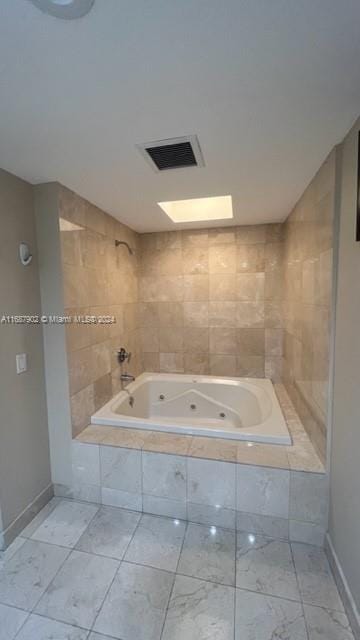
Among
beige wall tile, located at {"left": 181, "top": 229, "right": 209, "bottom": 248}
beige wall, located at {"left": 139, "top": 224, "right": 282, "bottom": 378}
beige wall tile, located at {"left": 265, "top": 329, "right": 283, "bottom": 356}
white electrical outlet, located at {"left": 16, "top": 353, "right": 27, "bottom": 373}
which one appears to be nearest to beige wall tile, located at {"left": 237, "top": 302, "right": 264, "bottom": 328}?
beige wall, located at {"left": 139, "top": 224, "right": 282, "bottom": 378}

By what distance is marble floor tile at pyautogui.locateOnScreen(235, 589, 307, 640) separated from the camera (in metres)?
1.14

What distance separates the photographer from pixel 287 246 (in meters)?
2.54

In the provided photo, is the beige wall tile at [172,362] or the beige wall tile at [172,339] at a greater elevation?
the beige wall tile at [172,339]

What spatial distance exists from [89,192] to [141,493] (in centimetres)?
206

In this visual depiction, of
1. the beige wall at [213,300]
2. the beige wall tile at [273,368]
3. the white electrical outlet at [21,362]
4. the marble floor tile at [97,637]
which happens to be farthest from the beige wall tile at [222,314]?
the marble floor tile at [97,637]

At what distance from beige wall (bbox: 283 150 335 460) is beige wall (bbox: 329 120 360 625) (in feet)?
0.34

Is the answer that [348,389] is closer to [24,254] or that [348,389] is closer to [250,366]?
[250,366]

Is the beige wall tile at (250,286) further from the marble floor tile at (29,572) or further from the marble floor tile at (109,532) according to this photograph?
the marble floor tile at (29,572)

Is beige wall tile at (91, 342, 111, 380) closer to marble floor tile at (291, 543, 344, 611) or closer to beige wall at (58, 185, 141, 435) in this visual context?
beige wall at (58, 185, 141, 435)

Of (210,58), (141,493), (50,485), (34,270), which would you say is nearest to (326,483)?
(141,493)

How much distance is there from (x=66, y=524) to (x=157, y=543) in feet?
1.98

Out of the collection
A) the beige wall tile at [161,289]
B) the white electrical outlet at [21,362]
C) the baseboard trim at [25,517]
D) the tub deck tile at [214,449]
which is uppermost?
the beige wall tile at [161,289]

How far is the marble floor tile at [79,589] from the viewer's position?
1216 mm

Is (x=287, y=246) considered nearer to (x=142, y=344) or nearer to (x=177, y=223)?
(x=177, y=223)
